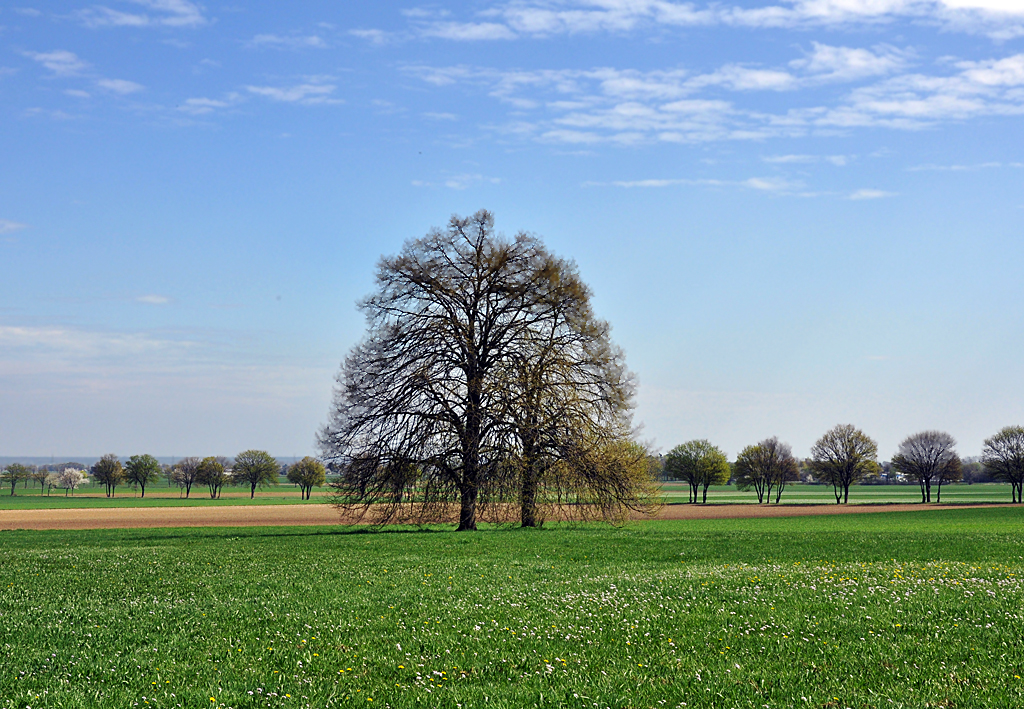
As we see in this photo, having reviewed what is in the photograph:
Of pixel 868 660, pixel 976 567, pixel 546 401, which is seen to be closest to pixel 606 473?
pixel 546 401

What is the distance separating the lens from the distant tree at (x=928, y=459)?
4574 inches

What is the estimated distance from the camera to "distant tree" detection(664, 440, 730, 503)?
116812 millimetres

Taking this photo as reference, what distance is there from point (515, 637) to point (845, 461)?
110334 millimetres

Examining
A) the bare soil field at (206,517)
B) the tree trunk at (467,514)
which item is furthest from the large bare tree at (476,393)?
the bare soil field at (206,517)

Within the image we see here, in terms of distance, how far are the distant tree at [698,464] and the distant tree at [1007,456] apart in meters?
38.5

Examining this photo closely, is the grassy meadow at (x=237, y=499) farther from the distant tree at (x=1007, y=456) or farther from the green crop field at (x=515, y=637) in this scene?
the green crop field at (x=515, y=637)

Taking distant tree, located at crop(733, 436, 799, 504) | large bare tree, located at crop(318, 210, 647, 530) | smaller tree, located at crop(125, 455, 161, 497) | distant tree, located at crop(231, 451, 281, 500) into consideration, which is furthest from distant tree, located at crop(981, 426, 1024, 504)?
smaller tree, located at crop(125, 455, 161, 497)

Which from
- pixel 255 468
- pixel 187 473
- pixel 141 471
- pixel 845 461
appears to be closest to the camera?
pixel 845 461

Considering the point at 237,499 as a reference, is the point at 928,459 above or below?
above

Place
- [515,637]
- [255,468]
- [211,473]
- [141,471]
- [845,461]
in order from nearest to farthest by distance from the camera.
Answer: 1. [515,637]
2. [845,461]
3. [255,468]
4. [141,471]
5. [211,473]

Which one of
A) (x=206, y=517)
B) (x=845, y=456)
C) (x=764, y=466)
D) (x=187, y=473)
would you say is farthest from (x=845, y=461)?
(x=187, y=473)

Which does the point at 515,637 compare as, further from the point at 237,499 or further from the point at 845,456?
the point at 237,499

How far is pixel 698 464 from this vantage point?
117125mm

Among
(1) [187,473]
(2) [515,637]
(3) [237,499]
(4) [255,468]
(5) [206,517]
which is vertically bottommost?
(3) [237,499]
